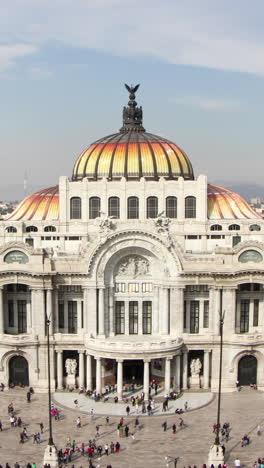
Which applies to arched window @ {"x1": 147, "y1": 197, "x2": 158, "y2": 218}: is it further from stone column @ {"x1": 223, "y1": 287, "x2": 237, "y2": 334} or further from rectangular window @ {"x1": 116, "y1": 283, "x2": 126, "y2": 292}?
stone column @ {"x1": 223, "y1": 287, "x2": 237, "y2": 334}

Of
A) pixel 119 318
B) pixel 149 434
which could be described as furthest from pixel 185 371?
pixel 149 434

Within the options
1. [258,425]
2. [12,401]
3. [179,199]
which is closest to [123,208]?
[179,199]

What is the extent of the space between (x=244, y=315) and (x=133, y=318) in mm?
12764

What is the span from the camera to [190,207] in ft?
247

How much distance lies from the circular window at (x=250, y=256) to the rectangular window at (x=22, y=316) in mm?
25270

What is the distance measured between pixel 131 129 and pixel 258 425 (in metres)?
48.6

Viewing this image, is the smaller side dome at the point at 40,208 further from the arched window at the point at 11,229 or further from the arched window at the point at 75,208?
the arched window at the point at 75,208

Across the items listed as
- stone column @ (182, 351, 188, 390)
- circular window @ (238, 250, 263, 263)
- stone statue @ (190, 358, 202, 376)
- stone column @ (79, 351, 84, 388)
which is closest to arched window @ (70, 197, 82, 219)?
stone column @ (79, 351, 84, 388)

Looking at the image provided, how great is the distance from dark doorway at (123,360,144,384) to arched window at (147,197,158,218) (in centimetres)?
1967

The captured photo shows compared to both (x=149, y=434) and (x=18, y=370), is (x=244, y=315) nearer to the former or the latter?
(x=149, y=434)

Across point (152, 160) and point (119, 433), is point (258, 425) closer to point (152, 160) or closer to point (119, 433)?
point (119, 433)

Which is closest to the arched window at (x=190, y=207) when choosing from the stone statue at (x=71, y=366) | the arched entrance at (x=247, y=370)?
the arched entrance at (x=247, y=370)

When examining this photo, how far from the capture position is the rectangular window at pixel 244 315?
6475cm

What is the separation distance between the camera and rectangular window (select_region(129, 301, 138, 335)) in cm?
6562
